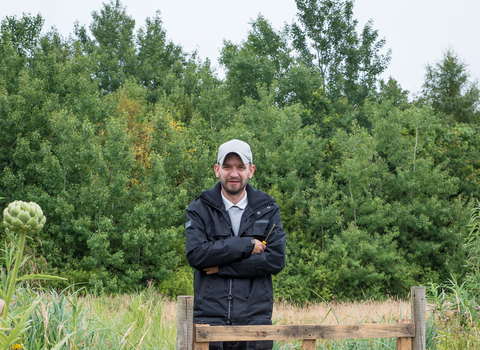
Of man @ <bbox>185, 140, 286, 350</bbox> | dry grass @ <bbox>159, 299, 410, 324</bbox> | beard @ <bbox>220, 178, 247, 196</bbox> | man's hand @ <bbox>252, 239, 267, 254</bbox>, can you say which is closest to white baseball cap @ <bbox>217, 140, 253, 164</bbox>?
man @ <bbox>185, 140, 286, 350</bbox>

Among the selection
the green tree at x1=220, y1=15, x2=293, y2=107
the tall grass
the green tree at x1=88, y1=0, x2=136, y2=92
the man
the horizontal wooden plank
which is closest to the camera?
the horizontal wooden plank

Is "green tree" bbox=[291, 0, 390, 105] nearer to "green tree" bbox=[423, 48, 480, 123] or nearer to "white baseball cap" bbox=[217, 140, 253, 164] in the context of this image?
"green tree" bbox=[423, 48, 480, 123]

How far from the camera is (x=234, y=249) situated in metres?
2.31

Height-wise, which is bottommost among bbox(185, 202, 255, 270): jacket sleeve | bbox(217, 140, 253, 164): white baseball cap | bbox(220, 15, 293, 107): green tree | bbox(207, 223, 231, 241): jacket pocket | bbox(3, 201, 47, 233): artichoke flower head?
bbox(3, 201, 47, 233): artichoke flower head

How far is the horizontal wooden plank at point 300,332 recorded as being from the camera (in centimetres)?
199

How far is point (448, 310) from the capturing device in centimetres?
430

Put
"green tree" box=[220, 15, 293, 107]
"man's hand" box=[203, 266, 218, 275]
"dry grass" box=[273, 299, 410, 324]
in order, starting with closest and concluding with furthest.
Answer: "man's hand" box=[203, 266, 218, 275] → "dry grass" box=[273, 299, 410, 324] → "green tree" box=[220, 15, 293, 107]

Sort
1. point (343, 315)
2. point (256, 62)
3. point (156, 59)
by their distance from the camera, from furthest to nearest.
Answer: point (156, 59) → point (256, 62) → point (343, 315)

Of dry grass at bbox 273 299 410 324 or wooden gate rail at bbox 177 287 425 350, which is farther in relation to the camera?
dry grass at bbox 273 299 410 324

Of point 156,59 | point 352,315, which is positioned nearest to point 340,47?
point 156,59

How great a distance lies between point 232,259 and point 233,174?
49 centimetres

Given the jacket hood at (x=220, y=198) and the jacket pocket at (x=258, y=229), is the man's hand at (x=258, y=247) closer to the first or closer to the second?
the jacket pocket at (x=258, y=229)

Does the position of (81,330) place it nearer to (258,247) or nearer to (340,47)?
(258,247)

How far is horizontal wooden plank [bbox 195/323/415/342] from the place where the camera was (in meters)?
1.99
